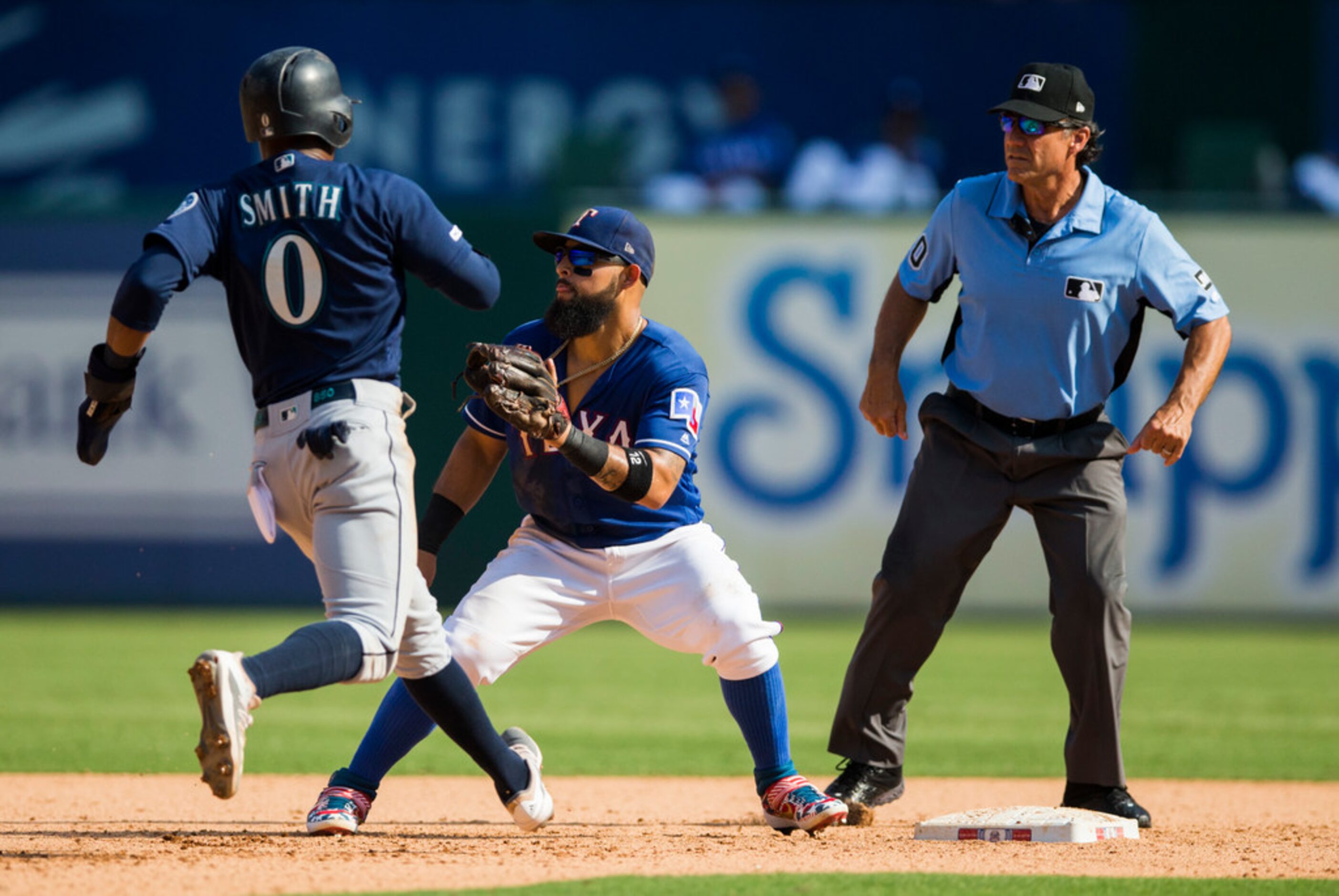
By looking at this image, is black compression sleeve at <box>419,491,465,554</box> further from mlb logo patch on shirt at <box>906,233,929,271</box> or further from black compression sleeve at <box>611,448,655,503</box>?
mlb logo patch on shirt at <box>906,233,929,271</box>

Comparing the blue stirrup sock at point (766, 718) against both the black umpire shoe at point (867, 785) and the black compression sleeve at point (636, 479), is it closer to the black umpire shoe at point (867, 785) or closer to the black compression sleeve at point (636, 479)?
the black umpire shoe at point (867, 785)

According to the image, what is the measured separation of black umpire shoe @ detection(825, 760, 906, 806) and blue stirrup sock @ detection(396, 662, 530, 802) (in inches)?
40.6

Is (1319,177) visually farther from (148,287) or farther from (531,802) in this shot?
(148,287)

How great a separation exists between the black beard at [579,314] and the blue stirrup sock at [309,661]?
3.76 feet

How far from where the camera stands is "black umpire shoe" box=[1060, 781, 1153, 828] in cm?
513

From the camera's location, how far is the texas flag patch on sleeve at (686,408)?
15.6 feet

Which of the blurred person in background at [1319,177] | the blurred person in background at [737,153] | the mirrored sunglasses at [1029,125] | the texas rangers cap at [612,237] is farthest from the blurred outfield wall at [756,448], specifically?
the texas rangers cap at [612,237]

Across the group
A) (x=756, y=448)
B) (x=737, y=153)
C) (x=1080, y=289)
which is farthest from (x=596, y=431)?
(x=737, y=153)

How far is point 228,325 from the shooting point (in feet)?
38.2

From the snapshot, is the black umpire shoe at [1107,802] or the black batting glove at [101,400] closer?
the black batting glove at [101,400]

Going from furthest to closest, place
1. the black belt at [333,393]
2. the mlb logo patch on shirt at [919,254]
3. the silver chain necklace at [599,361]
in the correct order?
1. the mlb logo patch on shirt at [919,254]
2. the silver chain necklace at [599,361]
3. the black belt at [333,393]

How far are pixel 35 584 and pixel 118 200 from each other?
2644mm

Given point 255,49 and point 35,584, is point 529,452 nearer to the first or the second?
point 35,584

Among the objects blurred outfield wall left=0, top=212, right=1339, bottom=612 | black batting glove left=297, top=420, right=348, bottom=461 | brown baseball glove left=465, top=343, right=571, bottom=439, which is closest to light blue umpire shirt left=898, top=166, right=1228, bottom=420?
brown baseball glove left=465, top=343, right=571, bottom=439
